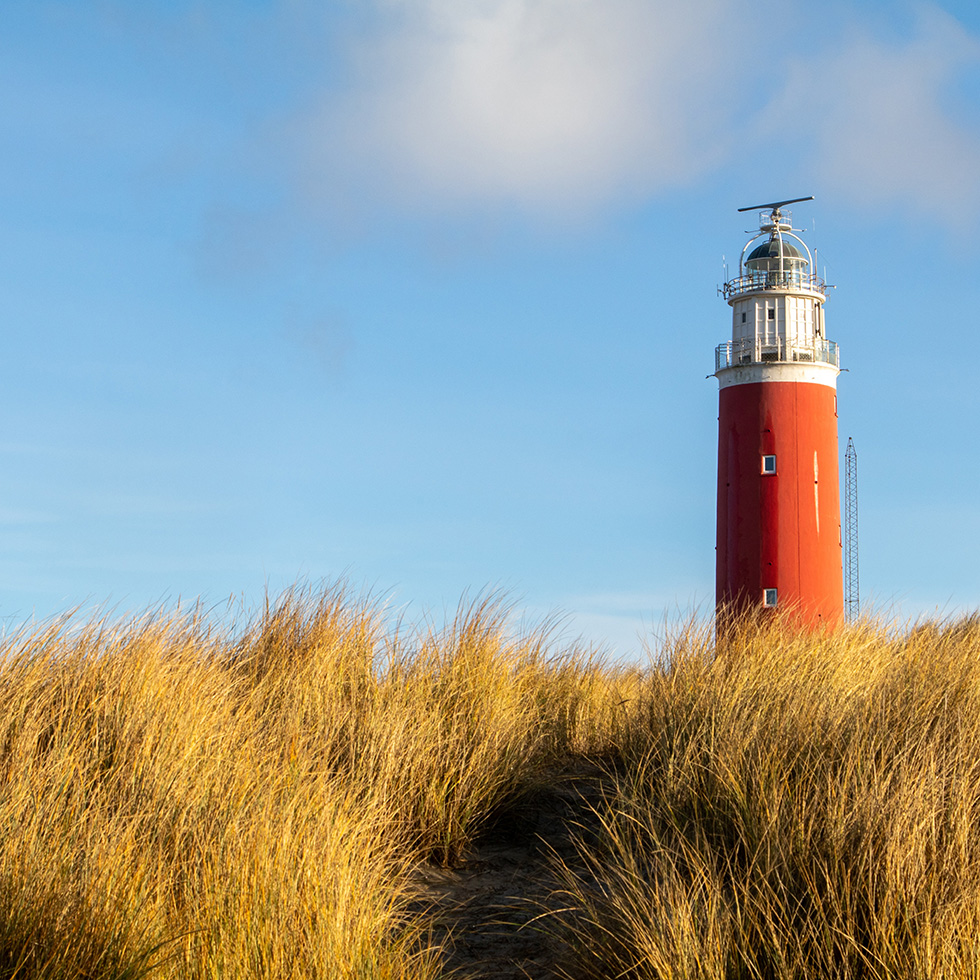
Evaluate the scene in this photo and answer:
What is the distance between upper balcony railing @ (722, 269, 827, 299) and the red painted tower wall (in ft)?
6.77

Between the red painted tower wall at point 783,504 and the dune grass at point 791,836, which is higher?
the red painted tower wall at point 783,504

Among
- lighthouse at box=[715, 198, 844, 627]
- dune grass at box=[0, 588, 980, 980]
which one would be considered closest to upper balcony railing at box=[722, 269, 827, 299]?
lighthouse at box=[715, 198, 844, 627]

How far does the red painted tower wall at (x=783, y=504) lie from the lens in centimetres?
1784

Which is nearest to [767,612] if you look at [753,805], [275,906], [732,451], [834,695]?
[732,451]

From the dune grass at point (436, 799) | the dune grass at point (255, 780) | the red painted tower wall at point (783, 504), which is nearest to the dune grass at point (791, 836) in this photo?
the dune grass at point (436, 799)

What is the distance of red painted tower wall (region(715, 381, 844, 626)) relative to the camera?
58.5ft

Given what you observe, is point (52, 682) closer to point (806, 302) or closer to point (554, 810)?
point (554, 810)

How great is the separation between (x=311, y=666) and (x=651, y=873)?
2.85 metres

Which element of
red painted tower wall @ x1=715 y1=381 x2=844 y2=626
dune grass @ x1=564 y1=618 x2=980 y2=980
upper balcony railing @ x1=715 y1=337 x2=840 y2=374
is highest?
upper balcony railing @ x1=715 y1=337 x2=840 y2=374

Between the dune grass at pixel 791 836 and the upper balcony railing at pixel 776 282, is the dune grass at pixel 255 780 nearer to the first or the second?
the dune grass at pixel 791 836

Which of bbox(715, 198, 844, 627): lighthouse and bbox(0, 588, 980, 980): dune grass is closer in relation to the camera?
bbox(0, 588, 980, 980): dune grass

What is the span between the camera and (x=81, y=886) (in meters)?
3.64

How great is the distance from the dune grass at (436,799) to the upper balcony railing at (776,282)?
515 inches

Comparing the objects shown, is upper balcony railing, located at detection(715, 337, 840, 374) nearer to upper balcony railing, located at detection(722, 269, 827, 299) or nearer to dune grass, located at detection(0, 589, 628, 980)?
upper balcony railing, located at detection(722, 269, 827, 299)
